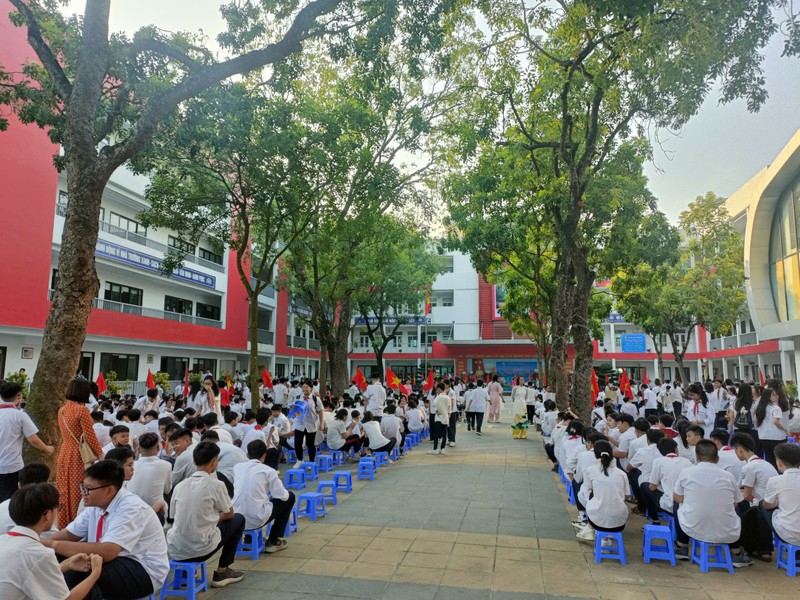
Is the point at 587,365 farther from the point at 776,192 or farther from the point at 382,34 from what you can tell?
the point at 776,192

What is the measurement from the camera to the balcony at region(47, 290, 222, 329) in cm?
2057

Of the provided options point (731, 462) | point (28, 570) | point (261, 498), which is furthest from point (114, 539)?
point (731, 462)

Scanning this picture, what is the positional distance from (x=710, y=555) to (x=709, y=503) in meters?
0.69

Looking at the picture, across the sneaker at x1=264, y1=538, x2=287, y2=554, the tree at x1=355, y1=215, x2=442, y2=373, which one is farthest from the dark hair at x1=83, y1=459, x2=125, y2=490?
the tree at x1=355, y1=215, x2=442, y2=373

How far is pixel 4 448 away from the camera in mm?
5445

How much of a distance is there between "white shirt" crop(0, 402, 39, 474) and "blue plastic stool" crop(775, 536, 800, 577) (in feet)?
25.6

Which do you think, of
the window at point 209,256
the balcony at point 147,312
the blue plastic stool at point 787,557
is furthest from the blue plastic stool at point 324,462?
the window at point 209,256

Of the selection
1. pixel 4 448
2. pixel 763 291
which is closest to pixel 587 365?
pixel 4 448

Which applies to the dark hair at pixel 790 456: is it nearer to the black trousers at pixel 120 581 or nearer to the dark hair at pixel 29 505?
the black trousers at pixel 120 581

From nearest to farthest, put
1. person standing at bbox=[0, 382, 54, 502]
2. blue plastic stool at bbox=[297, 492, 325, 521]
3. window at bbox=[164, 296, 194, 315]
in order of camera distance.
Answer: person standing at bbox=[0, 382, 54, 502], blue plastic stool at bbox=[297, 492, 325, 521], window at bbox=[164, 296, 194, 315]

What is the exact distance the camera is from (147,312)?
923 inches

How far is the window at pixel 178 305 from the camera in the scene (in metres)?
26.0

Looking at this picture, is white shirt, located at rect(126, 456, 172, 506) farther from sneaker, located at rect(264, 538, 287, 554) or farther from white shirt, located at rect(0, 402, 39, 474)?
white shirt, located at rect(0, 402, 39, 474)

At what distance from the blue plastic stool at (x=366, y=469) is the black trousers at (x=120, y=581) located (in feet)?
20.7
